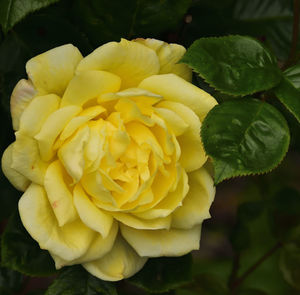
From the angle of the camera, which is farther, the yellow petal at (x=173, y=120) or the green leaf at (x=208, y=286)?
the green leaf at (x=208, y=286)

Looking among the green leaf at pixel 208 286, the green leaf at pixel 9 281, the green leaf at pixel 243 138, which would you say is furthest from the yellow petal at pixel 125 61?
the green leaf at pixel 208 286

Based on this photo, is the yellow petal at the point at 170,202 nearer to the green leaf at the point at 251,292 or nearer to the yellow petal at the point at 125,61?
the yellow petal at the point at 125,61

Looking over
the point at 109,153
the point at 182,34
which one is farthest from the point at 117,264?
the point at 182,34

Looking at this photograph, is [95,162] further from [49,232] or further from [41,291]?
[41,291]

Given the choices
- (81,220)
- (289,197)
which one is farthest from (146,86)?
(289,197)

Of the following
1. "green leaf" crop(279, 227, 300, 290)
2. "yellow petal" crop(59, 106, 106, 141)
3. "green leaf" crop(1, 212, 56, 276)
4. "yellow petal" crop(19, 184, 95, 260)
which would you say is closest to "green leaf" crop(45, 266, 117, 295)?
"green leaf" crop(1, 212, 56, 276)

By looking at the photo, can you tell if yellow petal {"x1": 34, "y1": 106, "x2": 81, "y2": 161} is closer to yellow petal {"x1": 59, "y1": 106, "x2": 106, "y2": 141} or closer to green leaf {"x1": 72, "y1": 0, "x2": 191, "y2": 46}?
yellow petal {"x1": 59, "y1": 106, "x2": 106, "y2": 141}

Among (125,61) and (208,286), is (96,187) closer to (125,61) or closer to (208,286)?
(125,61)
